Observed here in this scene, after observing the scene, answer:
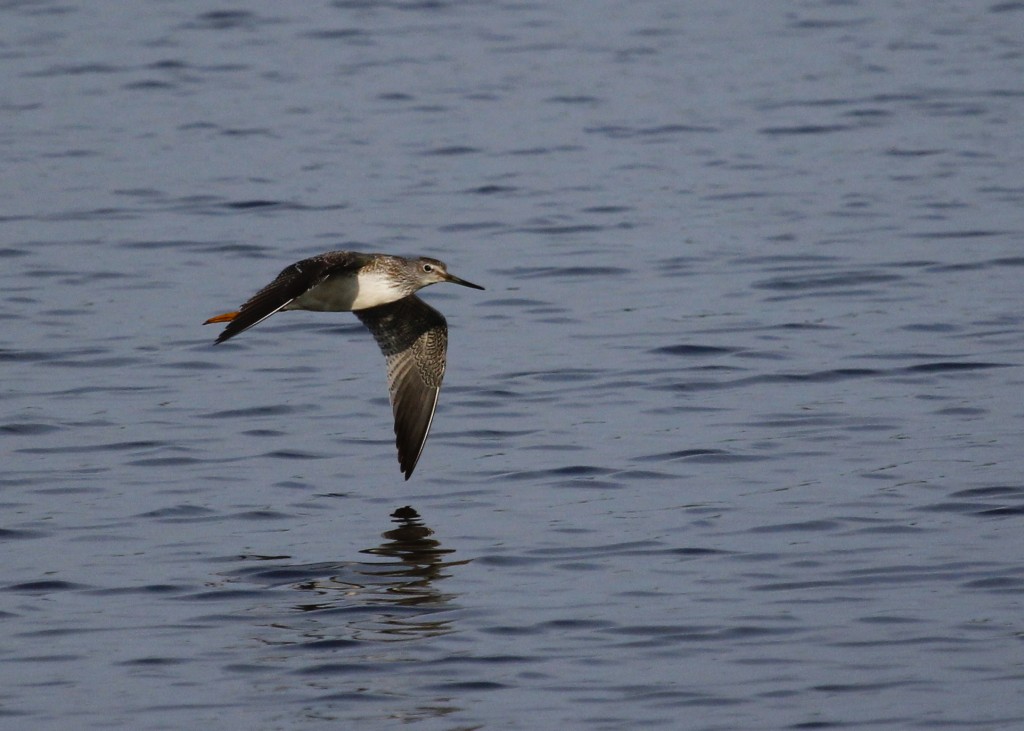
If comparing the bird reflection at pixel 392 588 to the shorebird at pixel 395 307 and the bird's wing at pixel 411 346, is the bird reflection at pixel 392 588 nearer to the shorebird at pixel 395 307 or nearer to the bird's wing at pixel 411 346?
the shorebird at pixel 395 307

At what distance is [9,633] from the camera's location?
8.98 metres

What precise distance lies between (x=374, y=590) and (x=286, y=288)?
2.02 meters

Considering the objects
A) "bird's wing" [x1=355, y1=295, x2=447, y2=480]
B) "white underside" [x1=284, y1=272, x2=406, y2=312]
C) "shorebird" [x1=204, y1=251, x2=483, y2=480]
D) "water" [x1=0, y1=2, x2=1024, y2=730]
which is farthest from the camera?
"bird's wing" [x1=355, y1=295, x2=447, y2=480]

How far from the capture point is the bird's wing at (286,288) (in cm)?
988

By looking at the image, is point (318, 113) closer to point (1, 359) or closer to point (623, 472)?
point (1, 359)

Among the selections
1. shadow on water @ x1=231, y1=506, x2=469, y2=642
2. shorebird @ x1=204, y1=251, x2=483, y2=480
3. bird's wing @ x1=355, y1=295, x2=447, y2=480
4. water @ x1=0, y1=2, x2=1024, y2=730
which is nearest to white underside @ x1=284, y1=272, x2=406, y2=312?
shorebird @ x1=204, y1=251, x2=483, y2=480

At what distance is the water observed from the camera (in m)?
8.62

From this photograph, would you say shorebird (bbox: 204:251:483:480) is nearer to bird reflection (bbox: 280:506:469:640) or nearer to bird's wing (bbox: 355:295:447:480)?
bird's wing (bbox: 355:295:447:480)

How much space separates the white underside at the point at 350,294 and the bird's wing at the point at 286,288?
10 cm

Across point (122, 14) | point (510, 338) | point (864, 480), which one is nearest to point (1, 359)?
point (510, 338)

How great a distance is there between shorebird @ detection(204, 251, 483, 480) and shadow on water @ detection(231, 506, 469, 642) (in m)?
1.24

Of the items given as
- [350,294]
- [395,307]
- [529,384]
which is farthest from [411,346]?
[529,384]

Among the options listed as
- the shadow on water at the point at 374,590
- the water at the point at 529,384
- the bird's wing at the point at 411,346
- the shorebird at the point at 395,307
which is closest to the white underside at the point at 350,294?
the shorebird at the point at 395,307

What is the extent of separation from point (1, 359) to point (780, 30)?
1396 centimetres
